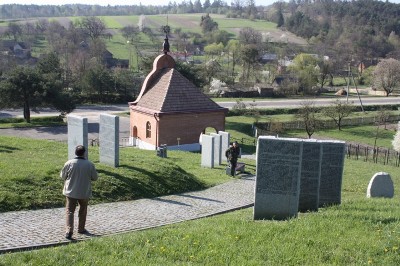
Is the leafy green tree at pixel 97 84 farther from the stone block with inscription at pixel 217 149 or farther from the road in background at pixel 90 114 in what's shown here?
the stone block with inscription at pixel 217 149

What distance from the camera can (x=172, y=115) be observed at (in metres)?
28.1

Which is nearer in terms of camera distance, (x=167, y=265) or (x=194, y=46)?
(x=167, y=265)

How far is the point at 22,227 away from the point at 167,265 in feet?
13.5

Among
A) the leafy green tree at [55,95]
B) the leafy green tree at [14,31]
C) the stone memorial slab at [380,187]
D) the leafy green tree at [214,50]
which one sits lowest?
the leafy green tree at [55,95]

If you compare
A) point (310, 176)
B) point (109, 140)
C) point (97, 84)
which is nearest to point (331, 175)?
point (310, 176)

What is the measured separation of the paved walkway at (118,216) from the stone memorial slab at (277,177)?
219 cm

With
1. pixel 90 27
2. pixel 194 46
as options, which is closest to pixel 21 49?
pixel 90 27

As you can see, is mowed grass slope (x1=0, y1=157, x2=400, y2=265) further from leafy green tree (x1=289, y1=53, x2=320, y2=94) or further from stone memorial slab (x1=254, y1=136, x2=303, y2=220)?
leafy green tree (x1=289, y1=53, x2=320, y2=94)

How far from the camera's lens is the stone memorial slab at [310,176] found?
32.3 ft

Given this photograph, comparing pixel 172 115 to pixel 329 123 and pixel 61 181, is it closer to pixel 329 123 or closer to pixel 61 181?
pixel 61 181

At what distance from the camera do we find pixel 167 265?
6.39 meters

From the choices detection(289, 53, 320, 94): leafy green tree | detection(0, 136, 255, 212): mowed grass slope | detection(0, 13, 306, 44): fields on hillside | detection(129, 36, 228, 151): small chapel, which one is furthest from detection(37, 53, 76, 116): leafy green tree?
detection(0, 13, 306, 44): fields on hillside

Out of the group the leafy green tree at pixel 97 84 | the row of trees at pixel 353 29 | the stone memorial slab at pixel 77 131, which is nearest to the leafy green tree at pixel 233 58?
the leafy green tree at pixel 97 84

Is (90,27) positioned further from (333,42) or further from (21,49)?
(333,42)
